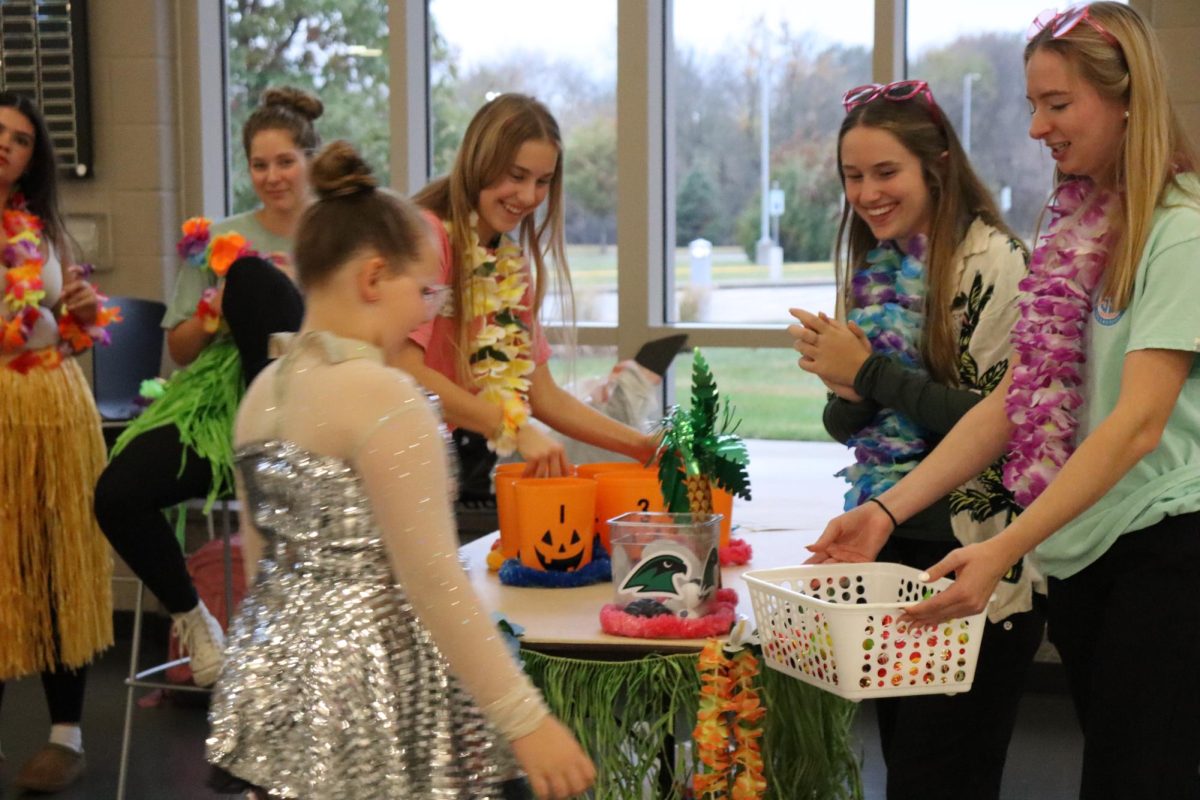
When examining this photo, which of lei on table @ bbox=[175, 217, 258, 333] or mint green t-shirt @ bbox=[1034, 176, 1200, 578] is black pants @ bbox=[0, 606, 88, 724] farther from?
mint green t-shirt @ bbox=[1034, 176, 1200, 578]

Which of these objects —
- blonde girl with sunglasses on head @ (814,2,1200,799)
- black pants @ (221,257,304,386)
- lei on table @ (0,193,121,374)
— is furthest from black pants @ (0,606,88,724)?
blonde girl with sunglasses on head @ (814,2,1200,799)

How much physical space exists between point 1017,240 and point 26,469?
2.69m

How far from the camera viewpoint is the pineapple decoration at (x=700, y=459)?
7.39 feet

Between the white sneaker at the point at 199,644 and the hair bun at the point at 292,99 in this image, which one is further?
the hair bun at the point at 292,99

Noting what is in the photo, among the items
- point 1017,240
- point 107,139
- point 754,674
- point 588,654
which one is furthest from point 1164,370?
point 107,139

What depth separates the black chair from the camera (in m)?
4.30

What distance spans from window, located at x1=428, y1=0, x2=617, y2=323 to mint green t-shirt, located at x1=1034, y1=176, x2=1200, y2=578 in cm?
294

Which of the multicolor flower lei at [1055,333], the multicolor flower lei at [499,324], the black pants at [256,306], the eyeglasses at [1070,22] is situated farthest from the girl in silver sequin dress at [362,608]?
the black pants at [256,306]

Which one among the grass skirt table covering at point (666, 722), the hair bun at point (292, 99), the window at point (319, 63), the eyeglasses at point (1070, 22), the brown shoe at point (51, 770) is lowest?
the brown shoe at point (51, 770)

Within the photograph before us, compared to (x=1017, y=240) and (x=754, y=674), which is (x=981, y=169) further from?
(x=754, y=674)

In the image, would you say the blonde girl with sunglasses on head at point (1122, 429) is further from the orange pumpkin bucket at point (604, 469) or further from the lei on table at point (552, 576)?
the orange pumpkin bucket at point (604, 469)

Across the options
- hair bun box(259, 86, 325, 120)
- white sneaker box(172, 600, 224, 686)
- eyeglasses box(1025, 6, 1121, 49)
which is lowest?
white sneaker box(172, 600, 224, 686)

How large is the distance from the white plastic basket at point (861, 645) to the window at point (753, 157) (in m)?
2.78

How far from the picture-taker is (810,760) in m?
2.24
